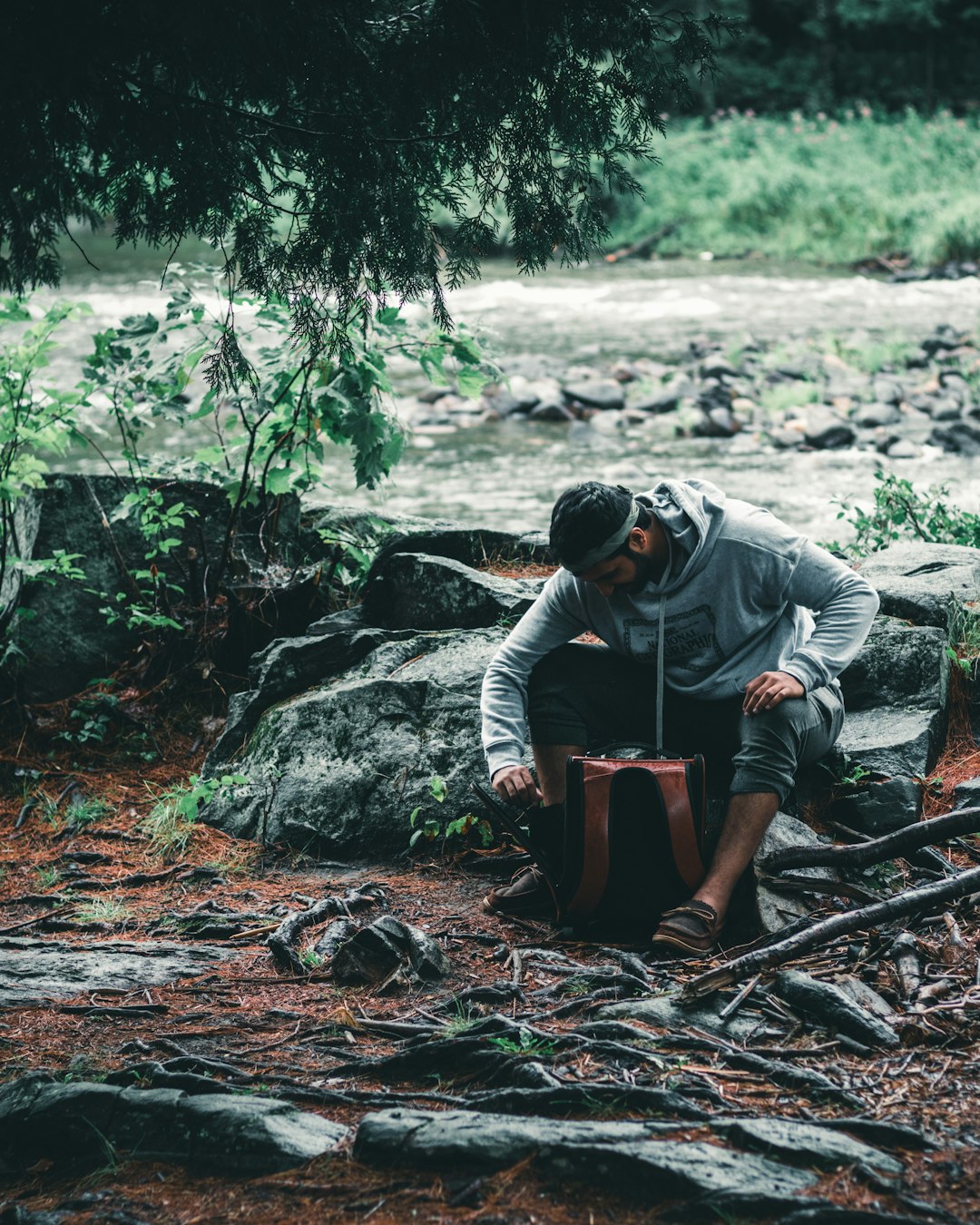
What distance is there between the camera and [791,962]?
117 inches

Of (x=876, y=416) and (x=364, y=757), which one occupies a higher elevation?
(x=876, y=416)

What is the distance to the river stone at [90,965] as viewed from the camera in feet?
10.2

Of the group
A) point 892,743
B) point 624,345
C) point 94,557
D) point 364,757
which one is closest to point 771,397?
point 624,345

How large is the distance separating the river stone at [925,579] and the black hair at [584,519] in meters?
1.69

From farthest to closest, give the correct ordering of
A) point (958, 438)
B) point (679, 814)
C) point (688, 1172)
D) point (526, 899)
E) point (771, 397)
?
point (771, 397), point (958, 438), point (526, 899), point (679, 814), point (688, 1172)

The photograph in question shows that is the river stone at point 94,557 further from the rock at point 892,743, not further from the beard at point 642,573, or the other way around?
the rock at point 892,743

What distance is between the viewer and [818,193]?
25.0 m

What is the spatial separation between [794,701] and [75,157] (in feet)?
7.75

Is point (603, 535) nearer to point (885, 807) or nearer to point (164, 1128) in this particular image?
point (885, 807)

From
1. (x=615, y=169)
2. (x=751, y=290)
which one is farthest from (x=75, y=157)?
(x=751, y=290)

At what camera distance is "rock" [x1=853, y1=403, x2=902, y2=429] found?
1209 centimetres

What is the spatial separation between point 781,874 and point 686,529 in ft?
3.29

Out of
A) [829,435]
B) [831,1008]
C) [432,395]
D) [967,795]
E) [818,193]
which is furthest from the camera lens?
[818,193]

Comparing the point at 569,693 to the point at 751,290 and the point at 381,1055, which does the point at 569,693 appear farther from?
the point at 751,290
